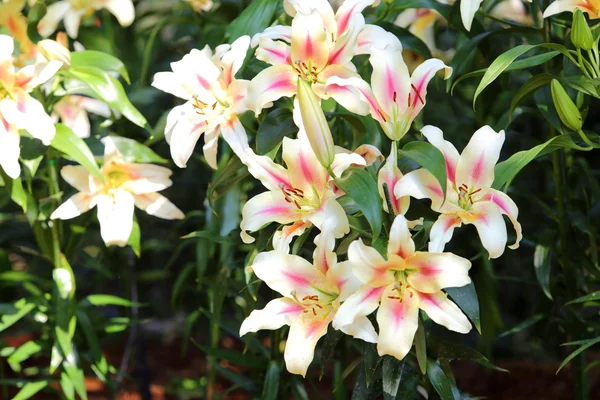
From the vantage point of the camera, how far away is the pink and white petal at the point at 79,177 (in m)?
1.09

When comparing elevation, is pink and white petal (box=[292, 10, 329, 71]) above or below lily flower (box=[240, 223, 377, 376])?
above

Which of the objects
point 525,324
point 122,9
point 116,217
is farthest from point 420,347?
point 122,9

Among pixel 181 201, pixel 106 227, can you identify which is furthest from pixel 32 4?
pixel 181 201

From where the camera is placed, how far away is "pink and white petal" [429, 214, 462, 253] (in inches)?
28.3

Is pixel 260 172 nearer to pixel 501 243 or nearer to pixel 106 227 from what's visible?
pixel 501 243

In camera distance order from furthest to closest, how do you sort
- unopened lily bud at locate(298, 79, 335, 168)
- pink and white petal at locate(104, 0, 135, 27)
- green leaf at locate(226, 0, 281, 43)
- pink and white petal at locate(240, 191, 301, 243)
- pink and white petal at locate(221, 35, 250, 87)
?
pink and white petal at locate(104, 0, 135, 27) → green leaf at locate(226, 0, 281, 43) → pink and white petal at locate(221, 35, 250, 87) → pink and white petal at locate(240, 191, 301, 243) → unopened lily bud at locate(298, 79, 335, 168)

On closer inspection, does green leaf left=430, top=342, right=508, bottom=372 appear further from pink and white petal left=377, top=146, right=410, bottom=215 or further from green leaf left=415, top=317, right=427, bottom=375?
pink and white petal left=377, top=146, right=410, bottom=215

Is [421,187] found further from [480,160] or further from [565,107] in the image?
[565,107]

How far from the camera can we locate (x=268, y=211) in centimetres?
79

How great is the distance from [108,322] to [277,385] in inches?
13.6

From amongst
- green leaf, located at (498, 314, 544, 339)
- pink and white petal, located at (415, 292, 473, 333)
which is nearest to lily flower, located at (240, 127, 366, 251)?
pink and white petal, located at (415, 292, 473, 333)

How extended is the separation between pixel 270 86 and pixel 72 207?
0.42 meters

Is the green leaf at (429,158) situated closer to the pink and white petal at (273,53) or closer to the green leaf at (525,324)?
the pink and white petal at (273,53)

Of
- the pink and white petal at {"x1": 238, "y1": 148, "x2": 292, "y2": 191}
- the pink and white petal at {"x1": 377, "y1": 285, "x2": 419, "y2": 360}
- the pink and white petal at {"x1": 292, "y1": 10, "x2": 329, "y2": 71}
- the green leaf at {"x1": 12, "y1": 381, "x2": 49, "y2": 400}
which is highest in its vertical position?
the pink and white petal at {"x1": 292, "y1": 10, "x2": 329, "y2": 71}
